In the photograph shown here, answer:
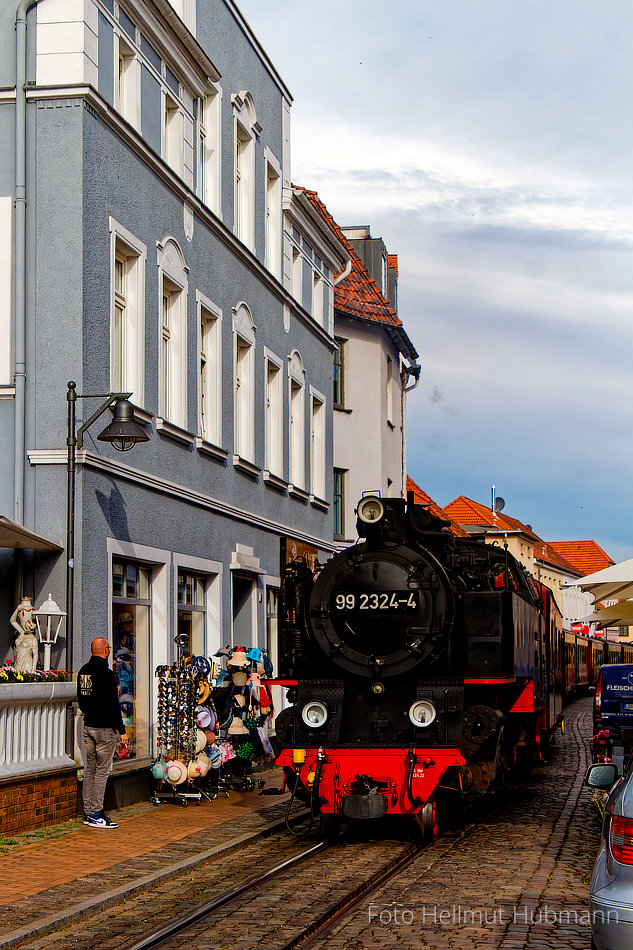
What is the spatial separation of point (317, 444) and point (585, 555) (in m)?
81.3

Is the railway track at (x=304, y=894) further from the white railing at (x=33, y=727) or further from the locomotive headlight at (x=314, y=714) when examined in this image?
the white railing at (x=33, y=727)

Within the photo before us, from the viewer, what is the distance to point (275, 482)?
2069cm

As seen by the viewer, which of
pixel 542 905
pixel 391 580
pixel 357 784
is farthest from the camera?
pixel 391 580

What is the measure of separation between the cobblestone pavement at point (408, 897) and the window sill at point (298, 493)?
10085mm

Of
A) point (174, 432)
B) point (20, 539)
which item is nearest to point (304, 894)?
point (20, 539)

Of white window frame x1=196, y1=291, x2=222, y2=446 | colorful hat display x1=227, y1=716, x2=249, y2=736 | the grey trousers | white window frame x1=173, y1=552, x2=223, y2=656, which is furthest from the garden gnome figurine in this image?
white window frame x1=196, y1=291, x2=222, y2=446

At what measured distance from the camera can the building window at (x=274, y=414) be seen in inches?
830

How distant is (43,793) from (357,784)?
9.43ft

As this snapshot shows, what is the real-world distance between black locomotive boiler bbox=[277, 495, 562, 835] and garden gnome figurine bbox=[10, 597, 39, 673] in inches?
93.3

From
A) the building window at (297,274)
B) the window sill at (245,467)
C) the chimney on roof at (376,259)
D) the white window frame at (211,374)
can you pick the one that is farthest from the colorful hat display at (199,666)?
the chimney on roof at (376,259)

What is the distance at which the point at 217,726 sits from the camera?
49.2ft

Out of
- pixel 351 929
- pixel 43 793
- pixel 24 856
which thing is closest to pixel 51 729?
pixel 43 793

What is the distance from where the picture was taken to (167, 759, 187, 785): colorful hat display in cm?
1354

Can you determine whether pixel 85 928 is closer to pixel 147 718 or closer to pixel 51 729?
pixel 51 729
